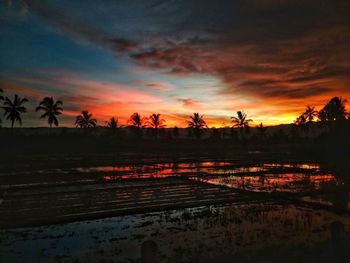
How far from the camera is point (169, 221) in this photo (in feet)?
36.2

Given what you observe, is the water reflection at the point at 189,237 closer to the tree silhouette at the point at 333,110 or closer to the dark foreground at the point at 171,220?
the dark foreground at the point at 171,220

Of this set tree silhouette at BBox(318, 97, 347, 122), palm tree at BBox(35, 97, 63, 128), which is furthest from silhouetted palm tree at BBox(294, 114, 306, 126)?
palm tree at BBox(35, 97, 63, 128)

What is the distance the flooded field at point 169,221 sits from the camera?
790 cm

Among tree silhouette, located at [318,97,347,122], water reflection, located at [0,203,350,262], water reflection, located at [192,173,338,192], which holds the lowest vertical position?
water reflection, located at [0,203,350,262]

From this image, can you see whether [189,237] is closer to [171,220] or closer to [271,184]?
[171,220]

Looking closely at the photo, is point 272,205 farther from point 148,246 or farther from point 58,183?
point 58,183

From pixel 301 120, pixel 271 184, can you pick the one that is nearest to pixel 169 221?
pixel 271 184

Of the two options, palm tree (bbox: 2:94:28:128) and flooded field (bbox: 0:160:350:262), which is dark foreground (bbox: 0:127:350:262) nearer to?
flooded field (bbox: 0:160:350:262)

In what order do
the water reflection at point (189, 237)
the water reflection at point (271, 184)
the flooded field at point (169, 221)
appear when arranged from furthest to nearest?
the water reflection at point (271, 184), the flooded field at point (169, 221), the water reflection at point (189, 237)

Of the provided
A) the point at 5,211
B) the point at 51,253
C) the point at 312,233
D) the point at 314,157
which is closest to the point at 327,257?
the point at 312,233

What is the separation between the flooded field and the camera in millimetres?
7898

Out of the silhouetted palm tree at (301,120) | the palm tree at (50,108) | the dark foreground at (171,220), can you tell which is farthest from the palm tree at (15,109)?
the silhouetted palm tree at (301,120)

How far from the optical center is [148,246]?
5.25 metres

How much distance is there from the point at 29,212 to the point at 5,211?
3.29 ft
